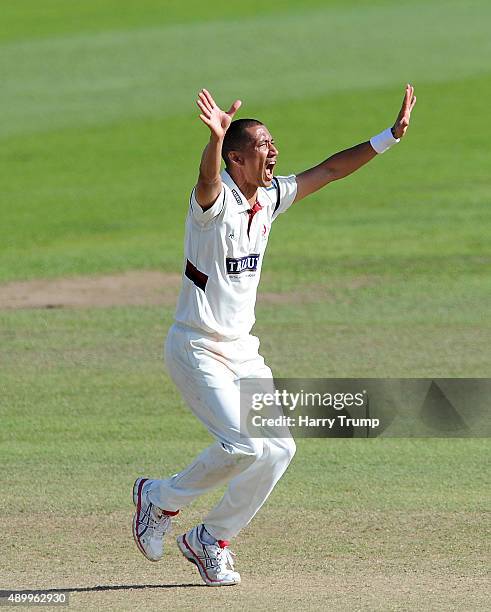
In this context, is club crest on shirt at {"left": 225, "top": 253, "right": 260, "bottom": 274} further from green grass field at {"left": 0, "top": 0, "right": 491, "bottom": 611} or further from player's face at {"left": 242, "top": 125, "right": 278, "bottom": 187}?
green grass field at {"left": 0, "top": 0, "right": 491, "bottom": 611}

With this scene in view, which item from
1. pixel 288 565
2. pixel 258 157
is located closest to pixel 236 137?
pixel 258 157

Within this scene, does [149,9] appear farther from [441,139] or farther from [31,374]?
[31,374]

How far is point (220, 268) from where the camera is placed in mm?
7461

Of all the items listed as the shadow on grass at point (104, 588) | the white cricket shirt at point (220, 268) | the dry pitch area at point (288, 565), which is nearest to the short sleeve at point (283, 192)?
the white cricket shirt at point (220, 268)

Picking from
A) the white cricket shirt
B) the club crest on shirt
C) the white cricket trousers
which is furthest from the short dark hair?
the white cricket trousers

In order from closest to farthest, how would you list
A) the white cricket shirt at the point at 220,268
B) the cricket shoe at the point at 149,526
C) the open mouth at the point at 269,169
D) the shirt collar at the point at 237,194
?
the white cricket shirt at the point at 220,268 < the shirt collar at the point at 237,194 < the open mouth at the point at 269,169 < the cricket shoe at the point at 149,526

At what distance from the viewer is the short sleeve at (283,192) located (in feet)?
26.5

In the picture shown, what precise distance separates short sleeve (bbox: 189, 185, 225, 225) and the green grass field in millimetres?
1972

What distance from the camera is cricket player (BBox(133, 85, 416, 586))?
7406mm

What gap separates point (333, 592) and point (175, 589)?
863 millimetres

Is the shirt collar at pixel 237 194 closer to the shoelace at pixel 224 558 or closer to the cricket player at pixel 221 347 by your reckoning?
the cricket player at pixel 221 347

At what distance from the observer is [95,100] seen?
26.0 m

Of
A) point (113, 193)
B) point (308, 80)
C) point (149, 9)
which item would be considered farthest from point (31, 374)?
point (149, 9)

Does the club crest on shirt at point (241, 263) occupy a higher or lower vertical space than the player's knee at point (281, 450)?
higher
